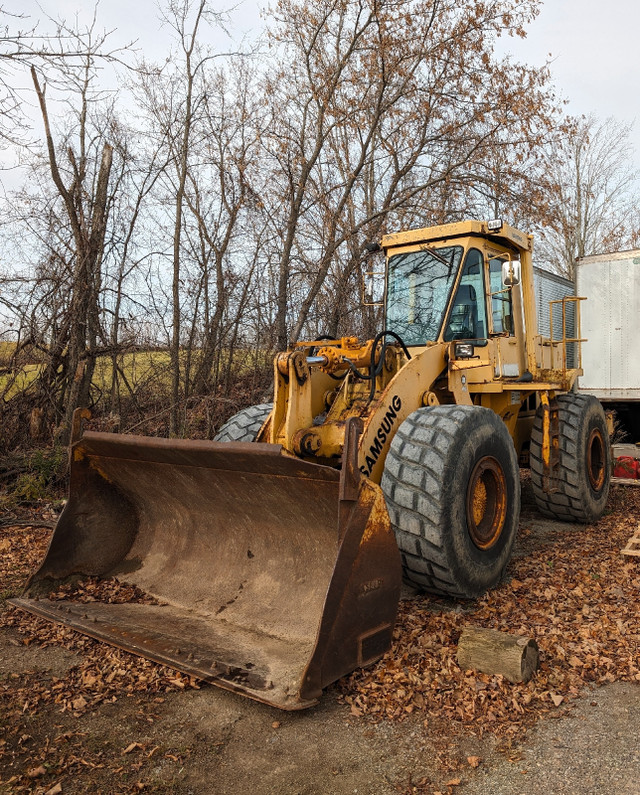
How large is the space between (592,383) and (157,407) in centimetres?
714

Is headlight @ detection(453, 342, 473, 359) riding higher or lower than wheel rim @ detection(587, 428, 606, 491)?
higher

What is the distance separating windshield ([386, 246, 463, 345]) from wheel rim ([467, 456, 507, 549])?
1.41m

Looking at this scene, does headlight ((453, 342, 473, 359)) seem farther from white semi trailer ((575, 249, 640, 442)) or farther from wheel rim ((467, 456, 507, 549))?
white semi trailer ((575, 249, 640, 442))

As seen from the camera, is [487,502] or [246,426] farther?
[246,426]

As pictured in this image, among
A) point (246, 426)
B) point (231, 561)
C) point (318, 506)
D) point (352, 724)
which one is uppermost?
point (246, 426)

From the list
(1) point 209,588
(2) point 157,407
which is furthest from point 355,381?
(2) point 157,407

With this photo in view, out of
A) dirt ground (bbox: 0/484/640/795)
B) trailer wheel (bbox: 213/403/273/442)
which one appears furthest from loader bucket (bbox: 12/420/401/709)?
trailer wheel (bbox: 213/403/273/442)

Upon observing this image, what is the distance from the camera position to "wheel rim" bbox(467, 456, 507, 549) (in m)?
4.62

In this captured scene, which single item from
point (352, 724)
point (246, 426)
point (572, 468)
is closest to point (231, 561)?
point (246, 426)

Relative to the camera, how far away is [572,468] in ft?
22.5

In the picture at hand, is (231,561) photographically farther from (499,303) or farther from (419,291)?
(499,303)

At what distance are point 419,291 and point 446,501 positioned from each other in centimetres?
245

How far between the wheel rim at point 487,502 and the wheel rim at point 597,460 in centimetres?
276

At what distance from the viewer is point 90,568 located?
4.88m
